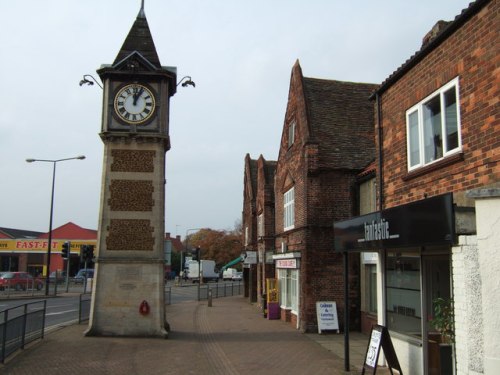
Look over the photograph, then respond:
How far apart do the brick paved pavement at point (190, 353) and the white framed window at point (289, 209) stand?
175 inches

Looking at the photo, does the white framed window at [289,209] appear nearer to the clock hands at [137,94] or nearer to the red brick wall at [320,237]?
the red brick wall at [320,237]

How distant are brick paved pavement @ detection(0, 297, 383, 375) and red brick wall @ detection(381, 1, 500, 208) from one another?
15.5 feet

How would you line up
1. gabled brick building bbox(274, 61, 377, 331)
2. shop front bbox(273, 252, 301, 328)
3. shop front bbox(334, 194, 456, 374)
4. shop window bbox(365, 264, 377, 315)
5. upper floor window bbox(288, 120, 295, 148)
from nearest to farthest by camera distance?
1. shop front bbox(334, 194, 456, 374)
2. shop window bbox(365, 264, 377, 315)
3. gabled brick building bbox(274, 61, 377, 331)
4. shop front bbox(273, 252, 301, 328)
5. upper floor window bbox(288, 120, 295, 148)

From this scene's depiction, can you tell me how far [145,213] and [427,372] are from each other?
31.2 ft

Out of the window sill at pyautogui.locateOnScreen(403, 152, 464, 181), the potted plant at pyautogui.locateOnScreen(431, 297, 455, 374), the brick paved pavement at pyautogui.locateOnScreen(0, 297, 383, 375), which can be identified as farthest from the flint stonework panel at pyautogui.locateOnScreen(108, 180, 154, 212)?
the potted plant at pyautogui.locateOnScreen(431, 297, 455, 374)

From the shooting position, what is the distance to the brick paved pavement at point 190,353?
10875 mm

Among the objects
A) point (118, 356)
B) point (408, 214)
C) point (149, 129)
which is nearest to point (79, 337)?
point (118, 356)

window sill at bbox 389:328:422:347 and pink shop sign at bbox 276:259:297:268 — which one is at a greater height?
pink shop sign at bbox 276:259:297:268

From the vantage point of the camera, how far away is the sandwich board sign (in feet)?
56.1

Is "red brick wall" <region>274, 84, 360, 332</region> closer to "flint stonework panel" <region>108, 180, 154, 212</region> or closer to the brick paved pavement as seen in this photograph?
the brick paved pavement

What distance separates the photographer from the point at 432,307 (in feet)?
31.3

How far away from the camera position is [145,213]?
15.7 m

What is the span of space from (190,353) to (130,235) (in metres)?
4.30

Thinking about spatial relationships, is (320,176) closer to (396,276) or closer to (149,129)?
(149,129)
